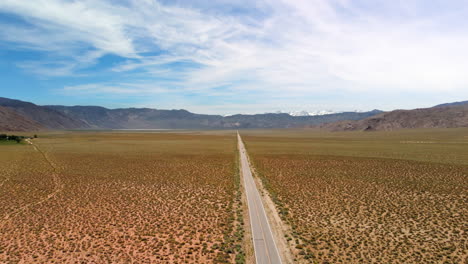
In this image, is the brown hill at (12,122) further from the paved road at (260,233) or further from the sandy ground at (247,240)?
the sandy ground at (247,240)

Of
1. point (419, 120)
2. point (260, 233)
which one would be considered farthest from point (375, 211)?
point (419, 120)

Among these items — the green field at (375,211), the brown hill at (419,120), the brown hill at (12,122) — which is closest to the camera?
the green field at (375,211)

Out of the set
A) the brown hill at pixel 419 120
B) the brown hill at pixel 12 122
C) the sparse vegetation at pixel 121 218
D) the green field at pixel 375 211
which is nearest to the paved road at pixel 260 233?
the sparse vegetation at pixel 121 218

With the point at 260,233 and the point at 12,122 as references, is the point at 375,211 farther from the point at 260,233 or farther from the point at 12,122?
the point at 12,122

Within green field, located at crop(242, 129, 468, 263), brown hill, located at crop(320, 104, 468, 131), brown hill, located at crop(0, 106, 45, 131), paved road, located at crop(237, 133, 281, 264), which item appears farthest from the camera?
brown hill, located at crop(0, 106, 45, 131)

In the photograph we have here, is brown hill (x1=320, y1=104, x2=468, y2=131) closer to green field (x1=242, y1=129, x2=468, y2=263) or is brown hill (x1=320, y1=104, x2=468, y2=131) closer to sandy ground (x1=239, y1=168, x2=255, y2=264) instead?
green field (x1=242, y1=129, x2=468, y2=263)

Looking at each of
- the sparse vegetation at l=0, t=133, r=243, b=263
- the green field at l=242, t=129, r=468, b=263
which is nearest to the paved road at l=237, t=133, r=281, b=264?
the sparse vegetation at l=0, t=133, r=243, b=263

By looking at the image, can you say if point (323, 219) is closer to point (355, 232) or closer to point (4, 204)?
point (355, 232)

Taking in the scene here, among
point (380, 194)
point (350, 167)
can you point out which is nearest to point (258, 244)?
point (380, 194)
